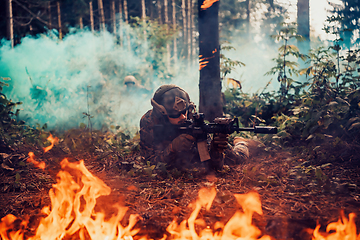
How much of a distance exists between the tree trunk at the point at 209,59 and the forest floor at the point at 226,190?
1.36m

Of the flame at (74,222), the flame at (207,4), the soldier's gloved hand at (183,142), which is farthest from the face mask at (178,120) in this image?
the flame at (207,4)

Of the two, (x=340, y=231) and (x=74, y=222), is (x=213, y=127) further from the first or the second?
(x=74, y=222)

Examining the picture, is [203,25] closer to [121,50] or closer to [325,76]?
[325,76]

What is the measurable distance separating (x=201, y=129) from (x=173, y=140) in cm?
52

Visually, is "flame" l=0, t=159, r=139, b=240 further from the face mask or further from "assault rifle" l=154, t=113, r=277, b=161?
the face mask

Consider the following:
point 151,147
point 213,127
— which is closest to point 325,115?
point 213,127

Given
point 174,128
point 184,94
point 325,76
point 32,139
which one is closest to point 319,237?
point 174,128

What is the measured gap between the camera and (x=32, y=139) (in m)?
6.63

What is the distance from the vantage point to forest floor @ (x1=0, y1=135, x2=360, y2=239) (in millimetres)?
2793

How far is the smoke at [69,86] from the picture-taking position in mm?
9719

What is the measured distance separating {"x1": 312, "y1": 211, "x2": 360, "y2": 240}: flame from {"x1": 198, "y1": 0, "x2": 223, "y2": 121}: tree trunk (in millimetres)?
3583

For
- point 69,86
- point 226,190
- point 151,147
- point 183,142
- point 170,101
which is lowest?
point 226,190

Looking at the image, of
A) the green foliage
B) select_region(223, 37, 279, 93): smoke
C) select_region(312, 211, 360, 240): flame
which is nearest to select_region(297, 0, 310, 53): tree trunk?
the green foliage

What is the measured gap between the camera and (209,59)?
559 cm
